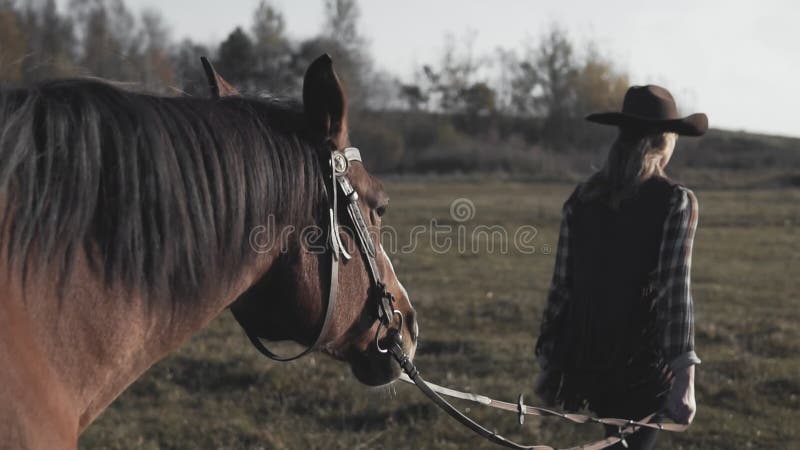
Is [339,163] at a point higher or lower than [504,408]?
higher

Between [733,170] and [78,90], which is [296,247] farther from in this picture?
[733,170]

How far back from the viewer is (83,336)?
163cm

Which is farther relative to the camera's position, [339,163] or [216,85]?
[216,85]

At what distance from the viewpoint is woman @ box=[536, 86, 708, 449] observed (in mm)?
2945

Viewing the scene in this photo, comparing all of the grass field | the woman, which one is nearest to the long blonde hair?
the woman

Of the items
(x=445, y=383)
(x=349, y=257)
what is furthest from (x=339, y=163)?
(x=445, y=383)

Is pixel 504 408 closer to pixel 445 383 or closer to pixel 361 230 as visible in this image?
pixel 361 230

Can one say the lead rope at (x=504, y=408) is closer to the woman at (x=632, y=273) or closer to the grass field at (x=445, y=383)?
the woman at (x=632, y=273)

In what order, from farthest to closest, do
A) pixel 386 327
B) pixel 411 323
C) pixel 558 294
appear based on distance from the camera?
pixel 558 294 → pixel 411 323 → pixel 386 327

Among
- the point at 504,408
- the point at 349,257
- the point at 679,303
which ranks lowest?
the point at 504,408

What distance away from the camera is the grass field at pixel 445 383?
514cm

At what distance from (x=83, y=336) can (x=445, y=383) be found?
5063mm

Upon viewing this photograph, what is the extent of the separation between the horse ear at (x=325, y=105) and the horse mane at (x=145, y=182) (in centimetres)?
6

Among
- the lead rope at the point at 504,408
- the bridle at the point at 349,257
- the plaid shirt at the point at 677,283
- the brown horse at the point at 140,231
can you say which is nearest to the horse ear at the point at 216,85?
the brown horse at the point at 140,231
